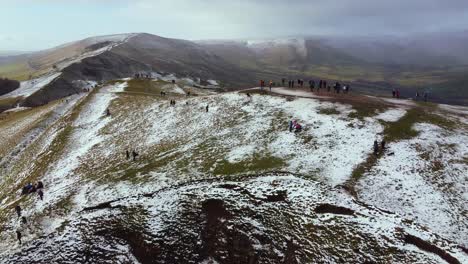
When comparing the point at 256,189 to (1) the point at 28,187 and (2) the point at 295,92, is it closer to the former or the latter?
(1) the point at 28,187

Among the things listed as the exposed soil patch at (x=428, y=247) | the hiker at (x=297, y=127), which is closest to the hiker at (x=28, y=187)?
the hiker at (x=297, y=127)

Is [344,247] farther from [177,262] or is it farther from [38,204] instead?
[38,204]

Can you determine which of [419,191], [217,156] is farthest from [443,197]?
[217,156]

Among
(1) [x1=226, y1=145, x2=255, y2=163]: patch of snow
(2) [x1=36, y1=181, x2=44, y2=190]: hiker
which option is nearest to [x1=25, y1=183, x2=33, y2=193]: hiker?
(2) [x1=36, y1=181, x2=44, y2=190]: hiker

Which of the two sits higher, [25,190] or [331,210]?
[331,210]

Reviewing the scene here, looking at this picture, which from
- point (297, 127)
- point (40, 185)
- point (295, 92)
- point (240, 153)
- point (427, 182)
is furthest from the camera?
point (295, 92)

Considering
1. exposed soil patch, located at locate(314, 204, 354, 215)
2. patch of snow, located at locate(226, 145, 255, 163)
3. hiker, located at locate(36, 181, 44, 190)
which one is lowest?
hiker, located at locate(36, 181, 44, 190)

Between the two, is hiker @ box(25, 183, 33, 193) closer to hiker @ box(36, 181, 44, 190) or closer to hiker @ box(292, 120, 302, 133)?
hiker @ box(36, 181, 44, 190)

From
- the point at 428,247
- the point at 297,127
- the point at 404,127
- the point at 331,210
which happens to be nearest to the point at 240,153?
the point at 297,127
